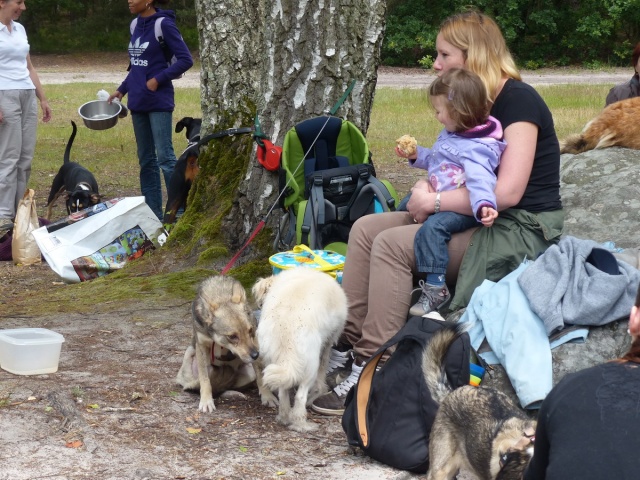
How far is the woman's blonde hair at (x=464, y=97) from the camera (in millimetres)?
4309

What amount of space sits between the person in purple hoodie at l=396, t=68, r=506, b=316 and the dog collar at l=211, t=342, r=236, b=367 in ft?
3.20

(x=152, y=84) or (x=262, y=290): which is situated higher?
(x=262, y=290)

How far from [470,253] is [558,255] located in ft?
1.45

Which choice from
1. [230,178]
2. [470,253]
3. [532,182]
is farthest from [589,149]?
[230,178]

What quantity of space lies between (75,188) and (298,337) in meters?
5.53

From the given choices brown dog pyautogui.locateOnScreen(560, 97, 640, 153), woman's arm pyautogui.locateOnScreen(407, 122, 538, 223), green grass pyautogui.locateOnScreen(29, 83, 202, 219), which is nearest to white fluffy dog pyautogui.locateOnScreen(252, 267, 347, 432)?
woman's arm pyautogui.locateOnScreen(407, 122, 538, 223)

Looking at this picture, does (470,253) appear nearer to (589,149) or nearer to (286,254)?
(286,254)

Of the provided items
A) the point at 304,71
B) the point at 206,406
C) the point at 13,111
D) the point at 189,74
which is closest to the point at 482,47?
the point at 304,71

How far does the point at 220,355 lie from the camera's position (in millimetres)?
4520

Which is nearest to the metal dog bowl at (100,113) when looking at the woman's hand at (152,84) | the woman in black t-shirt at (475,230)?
the woman's hand at (152,84)

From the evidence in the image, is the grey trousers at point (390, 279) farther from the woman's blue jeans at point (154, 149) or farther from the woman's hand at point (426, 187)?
the woman's blue jeans at point (154, 149)

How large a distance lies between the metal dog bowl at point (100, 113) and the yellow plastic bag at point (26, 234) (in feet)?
6.90

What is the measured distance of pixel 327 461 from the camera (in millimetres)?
3801

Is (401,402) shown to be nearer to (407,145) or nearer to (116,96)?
(407,145)
